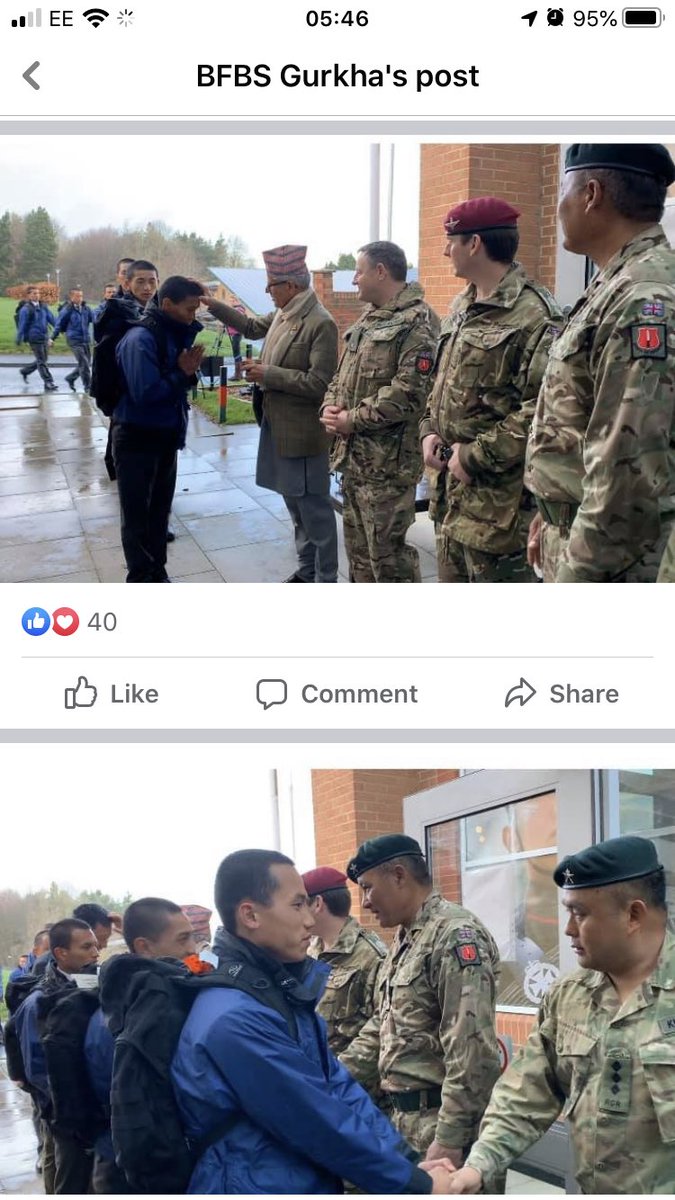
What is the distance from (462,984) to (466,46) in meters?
2.02

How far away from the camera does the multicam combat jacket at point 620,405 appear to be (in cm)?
180

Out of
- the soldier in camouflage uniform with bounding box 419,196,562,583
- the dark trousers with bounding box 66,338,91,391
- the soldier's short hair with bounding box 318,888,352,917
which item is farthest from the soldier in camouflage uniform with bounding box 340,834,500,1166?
the dark trousers with bounding box 66,338,91,391

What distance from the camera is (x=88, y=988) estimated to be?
2871mm

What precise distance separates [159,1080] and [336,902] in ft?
5.70

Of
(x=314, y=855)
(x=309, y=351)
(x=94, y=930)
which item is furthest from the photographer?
(x=309, y=351)

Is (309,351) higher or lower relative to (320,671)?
higher

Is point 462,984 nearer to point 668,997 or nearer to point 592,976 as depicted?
point 592,976

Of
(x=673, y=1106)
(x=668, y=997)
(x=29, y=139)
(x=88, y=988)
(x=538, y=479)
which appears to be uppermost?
(x=29, y=139)

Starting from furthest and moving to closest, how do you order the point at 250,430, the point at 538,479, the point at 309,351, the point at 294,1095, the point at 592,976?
the point at 250,430 → the point at 309,351 → the point at 538,479 → the point at 592,976 → the point at 294,1095

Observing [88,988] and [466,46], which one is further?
[88,988]

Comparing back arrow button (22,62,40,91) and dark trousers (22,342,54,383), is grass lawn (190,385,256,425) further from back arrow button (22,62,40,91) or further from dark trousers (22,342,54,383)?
back arrow button (22,62,40,91)

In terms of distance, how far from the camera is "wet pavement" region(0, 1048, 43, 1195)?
4.80 meters

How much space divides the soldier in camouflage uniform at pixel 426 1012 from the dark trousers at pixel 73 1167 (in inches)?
31.9

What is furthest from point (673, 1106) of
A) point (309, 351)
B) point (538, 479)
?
point (309, 351)
